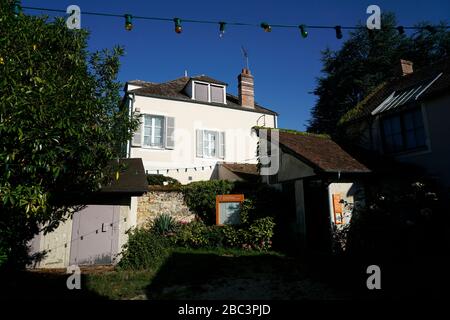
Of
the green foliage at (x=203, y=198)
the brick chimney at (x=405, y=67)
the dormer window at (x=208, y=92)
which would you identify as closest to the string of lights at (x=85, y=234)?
the green foliage at (x=203, y=198)

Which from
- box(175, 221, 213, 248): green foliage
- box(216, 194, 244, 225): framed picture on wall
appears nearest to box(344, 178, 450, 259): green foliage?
box(216, 194, 244, 225): framed picture on wall

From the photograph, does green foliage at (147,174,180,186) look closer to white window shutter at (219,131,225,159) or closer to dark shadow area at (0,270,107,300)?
white window shutter at (219,131,225,159)

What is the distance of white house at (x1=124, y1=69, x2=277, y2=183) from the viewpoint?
49.2ft

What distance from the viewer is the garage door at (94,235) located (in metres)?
8.41

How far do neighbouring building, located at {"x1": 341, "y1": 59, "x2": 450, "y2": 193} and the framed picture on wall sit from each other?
20.0ft

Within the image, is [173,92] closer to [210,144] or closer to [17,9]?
[210,144]

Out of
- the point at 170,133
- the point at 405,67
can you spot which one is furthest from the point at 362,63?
the point at 170,133

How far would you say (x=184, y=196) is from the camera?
11.9 meters

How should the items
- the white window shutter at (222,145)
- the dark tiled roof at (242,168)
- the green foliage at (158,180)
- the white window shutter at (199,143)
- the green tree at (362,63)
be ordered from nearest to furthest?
the green foliage at (158,180) → the dark tiled roof at (242,168) → the white window shutter at (199,143) → the white window shutter at (222,145) → the green tree at (362,63)

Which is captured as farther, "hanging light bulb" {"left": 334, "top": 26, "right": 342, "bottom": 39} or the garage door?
the garage door

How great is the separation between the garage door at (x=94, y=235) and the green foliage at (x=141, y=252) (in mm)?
398

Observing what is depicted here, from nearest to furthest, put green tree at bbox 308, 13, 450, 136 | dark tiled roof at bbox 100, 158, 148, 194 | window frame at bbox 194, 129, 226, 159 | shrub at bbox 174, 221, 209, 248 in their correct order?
dark tiled roof at bbox 100, 158, 148, 194 → shrub at bbox 174, 221, 209, 248 → window frame at bbox 194, 129, 226, 159 → green tree at bbox 308, 13, 450, 136

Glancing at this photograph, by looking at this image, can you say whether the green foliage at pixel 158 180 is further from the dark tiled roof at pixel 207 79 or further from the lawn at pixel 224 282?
the dark tiled roof at pixel 207 79

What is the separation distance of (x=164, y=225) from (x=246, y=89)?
10541mm
